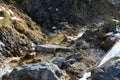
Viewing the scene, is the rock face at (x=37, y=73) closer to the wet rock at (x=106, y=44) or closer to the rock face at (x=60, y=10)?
the wet rock at (x=106, y=44)

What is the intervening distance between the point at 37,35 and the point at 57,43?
462cm

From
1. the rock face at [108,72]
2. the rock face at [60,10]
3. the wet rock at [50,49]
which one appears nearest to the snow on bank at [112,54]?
the rock face at [108,72]

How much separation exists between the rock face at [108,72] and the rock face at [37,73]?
4321 millimetres

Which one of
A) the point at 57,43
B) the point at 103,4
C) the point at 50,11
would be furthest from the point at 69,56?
the point at 103,4

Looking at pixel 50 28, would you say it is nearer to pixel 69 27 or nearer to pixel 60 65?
pixel 69 27

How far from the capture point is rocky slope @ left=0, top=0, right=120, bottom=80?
37.1m

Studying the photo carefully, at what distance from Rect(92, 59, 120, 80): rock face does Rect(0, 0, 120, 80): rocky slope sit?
111 mm

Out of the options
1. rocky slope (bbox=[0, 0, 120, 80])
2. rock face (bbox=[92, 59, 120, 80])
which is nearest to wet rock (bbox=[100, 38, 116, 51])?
rocky slope (bbox=[0, 0, 120, 80])

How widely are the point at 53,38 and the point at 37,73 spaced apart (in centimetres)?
3314

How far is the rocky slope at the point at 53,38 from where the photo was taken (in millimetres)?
37062

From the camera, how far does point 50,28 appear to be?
74062 millimetres

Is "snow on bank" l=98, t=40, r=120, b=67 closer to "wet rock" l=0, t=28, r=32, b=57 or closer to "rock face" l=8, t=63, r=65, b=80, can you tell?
"rock face" l=8, t=63, r=65, b=80

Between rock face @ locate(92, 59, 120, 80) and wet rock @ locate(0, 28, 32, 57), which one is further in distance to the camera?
wet rock @ locate(0, 28, 32, 57)

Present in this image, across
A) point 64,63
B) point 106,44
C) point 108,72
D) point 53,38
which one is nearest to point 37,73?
point 108,72
